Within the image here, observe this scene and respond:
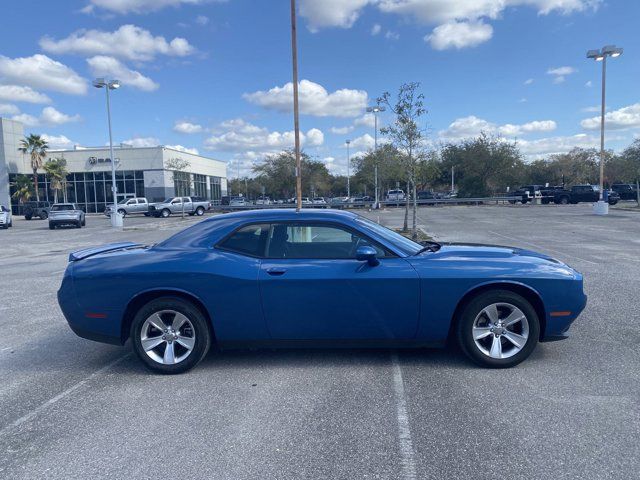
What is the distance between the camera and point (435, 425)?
142 inches

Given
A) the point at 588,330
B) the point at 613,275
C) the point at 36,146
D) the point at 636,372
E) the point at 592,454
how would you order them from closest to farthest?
the point at 592,454, the point at 636,372, the point at 588,330, the point at 613,275, the point at 36,146

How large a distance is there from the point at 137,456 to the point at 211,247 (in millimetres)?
2065

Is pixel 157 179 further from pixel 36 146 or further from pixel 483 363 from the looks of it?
pixel 483 363

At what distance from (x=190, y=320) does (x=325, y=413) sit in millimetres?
1609

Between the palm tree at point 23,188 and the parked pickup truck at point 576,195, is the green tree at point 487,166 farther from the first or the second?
the palm tree at point 23,188

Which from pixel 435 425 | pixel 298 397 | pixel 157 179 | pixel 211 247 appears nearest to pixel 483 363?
pixel 435 425

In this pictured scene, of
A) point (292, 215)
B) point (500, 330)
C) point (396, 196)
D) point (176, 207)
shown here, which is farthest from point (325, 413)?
point (396, 196)

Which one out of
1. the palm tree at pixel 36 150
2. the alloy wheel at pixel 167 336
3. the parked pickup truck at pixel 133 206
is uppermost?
the palm tree at pixel 36 150

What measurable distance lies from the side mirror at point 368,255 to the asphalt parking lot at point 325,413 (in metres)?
1.03

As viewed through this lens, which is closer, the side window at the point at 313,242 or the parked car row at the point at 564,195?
the side window at the point at 313,242

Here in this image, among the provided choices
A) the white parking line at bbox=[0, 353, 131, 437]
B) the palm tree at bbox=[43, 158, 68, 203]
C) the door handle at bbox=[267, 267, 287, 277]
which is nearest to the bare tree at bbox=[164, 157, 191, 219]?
the palm tree at bbox=[43, 158, 68, 203]

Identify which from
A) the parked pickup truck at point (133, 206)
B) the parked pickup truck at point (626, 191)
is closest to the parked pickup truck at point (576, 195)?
the parked pickup truck at point (626, 191)

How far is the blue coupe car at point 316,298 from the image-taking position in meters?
4.55

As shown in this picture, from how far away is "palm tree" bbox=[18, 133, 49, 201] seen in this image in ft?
171
